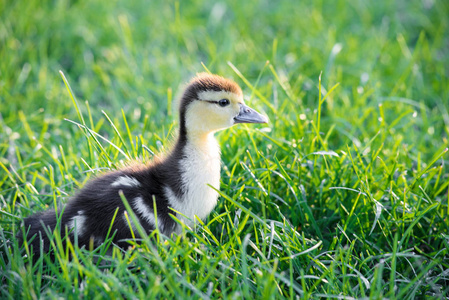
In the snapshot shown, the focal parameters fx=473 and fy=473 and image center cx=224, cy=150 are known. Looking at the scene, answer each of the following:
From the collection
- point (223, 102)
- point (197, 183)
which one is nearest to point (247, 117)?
point (223, 102)

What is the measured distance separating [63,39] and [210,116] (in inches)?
100

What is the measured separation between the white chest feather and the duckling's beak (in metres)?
0.24

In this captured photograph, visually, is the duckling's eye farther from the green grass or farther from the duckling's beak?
the green grass

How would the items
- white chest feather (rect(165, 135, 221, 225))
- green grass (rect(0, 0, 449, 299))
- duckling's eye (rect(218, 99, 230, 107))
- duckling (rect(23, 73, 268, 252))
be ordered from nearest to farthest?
green grass (rect(0, 0, 449, 299)) < duckling (rect(23, 73, 268, 252)) < white chest feather (rect(165, 135, 221, 225)) < duckling's eye (rect(218, 99, 230, 107))

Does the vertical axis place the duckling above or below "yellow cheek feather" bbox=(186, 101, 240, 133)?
below

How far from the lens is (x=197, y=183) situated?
2.13 metres

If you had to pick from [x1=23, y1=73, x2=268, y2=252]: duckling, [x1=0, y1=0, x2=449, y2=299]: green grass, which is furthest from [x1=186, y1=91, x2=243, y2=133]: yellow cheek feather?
[x1=0, y1=0, x2=449, y2=299]: green grass

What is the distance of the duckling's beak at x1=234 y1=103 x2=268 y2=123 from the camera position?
230 centimetres

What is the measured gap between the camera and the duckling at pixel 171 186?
6.53 ft

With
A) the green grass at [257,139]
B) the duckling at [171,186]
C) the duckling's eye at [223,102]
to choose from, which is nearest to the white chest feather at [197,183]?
the duckling at [171,186]

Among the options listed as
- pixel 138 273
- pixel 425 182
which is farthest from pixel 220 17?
pixel 138 273

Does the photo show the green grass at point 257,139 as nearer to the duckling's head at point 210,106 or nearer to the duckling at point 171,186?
the duckling at point 171,186

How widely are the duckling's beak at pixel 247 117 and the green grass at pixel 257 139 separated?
21cm

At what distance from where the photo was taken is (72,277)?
1.85 m
